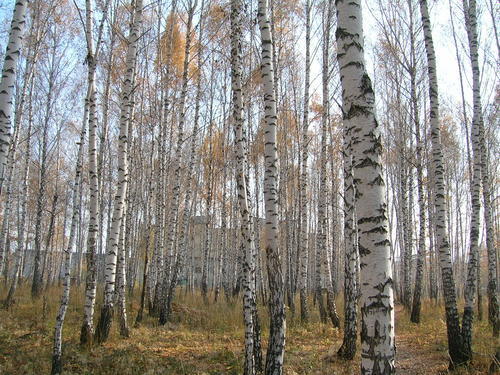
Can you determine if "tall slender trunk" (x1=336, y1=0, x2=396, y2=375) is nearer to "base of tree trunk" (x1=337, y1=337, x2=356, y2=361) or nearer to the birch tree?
"base of tree trunk" (x1=337, y1=337, x2=356, y2=361)

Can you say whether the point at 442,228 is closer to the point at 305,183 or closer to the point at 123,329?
the point at 305,183

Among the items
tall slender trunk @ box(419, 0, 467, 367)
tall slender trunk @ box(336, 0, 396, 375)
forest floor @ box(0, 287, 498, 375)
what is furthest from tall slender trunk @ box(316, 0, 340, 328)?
tall slender trunk @ box(336, 0, 396, 375)

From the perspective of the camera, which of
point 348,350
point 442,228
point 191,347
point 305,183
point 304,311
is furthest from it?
point 305,183

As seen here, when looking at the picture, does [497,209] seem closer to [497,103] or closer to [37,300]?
[497,103]

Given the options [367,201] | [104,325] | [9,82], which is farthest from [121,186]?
[367,201]

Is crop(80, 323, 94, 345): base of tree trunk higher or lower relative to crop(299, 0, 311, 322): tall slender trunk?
lower

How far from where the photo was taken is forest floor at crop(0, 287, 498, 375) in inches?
248

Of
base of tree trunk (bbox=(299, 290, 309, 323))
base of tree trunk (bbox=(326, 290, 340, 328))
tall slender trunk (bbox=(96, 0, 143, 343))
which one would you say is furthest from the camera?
base of tree trunk (bbox=(299, 290, 309, 323))

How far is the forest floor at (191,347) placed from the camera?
6.29 m

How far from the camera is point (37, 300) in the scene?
12.9 m

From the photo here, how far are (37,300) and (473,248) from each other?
12.9m

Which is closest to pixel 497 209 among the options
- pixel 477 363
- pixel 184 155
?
pixel 184 155

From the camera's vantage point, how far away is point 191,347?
321 inches

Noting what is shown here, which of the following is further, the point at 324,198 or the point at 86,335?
the point at 324,198
